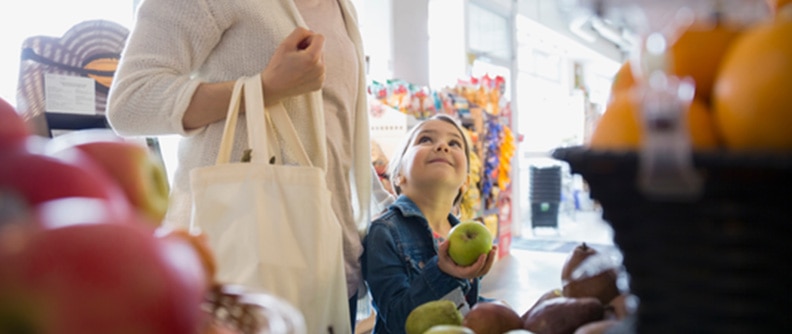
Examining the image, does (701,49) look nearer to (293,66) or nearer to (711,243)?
(711,243)

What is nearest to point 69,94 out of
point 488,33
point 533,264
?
point 533,264

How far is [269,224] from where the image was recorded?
3.43ft

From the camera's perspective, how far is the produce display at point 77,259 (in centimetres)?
29

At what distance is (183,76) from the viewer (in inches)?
46.1

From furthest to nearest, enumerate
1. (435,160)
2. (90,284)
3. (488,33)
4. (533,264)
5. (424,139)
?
(488,33)
(533,264)
(424,139)
(435,160)
(90,284)

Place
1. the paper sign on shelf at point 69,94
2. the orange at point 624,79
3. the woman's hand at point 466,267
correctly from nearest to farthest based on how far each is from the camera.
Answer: the orange at point 624,79
the woman's hand at point 466,267
the paper sign on shelf at point 69,94

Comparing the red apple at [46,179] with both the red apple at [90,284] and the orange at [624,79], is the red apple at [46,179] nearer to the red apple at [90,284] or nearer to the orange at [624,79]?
the red apple at [90,284]

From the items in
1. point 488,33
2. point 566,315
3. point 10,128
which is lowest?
point 566,315

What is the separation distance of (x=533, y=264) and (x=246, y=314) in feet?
19.8

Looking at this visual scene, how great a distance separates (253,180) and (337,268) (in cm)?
26

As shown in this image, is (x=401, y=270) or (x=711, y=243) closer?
(x=711, y=243)

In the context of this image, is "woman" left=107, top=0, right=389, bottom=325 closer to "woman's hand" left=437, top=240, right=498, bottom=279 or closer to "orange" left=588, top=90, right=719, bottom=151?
"woman's hand" left=437, top=240, right=498, bottom=279

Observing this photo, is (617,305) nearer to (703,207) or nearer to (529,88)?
(703,207)

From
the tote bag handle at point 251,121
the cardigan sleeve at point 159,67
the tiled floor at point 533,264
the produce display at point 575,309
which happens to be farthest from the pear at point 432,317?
the tiled floor at point 533,264
